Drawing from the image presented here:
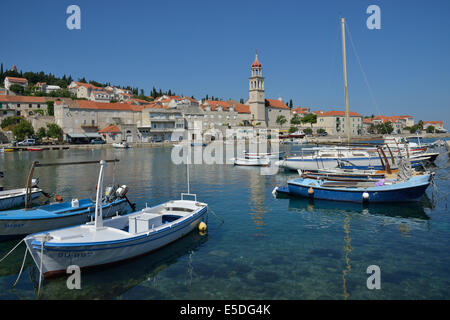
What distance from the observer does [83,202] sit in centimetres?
1689

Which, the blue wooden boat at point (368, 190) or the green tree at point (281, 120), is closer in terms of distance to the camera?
the blue wooden boat at point (368, 190)

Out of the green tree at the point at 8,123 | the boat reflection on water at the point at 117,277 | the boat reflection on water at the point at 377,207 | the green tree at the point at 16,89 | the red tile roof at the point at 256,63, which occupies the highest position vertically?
the red tile roof at the point at 256,63

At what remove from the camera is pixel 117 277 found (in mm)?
10469

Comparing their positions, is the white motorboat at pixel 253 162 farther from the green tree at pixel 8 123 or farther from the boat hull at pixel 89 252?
the green tree at pixel 8 123

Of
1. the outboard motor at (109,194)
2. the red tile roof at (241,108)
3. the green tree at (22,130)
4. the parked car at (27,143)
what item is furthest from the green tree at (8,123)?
the outboard motor at (109,194)

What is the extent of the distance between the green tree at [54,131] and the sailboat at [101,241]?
265 feet

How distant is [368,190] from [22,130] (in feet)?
284

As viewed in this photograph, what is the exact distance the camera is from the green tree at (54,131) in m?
82.8

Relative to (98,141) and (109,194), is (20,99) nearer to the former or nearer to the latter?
(98,141)

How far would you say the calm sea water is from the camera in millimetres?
9539

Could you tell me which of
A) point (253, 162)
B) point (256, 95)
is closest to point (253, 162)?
point (253, 162)
